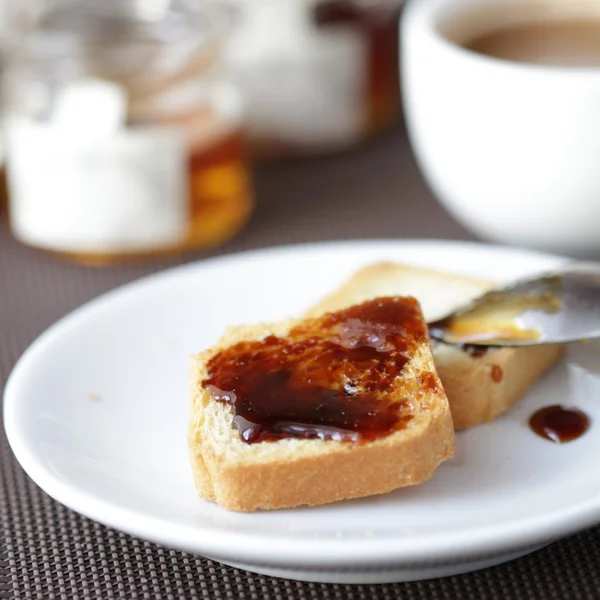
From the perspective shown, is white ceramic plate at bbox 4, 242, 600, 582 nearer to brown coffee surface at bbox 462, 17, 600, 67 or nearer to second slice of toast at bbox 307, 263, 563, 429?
second slice of toast at bbox 307, 263, 563, 429

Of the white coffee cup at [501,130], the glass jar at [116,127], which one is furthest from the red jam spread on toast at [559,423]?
the glass jar at [116,127]

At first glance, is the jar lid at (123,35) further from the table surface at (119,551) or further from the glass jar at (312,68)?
the table surface at (119,551)

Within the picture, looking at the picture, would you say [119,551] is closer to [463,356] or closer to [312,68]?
[463,356]

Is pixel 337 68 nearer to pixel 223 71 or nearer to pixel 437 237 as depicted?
pixel 223 71

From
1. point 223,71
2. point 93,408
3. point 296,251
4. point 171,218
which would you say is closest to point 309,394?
point 93,408

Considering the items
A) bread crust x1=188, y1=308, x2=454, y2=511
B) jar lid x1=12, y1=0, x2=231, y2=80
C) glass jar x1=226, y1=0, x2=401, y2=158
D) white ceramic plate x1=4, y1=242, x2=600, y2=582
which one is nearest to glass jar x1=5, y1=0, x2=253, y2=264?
jar lid x1=12, y1=0, x2=231, y2=80
